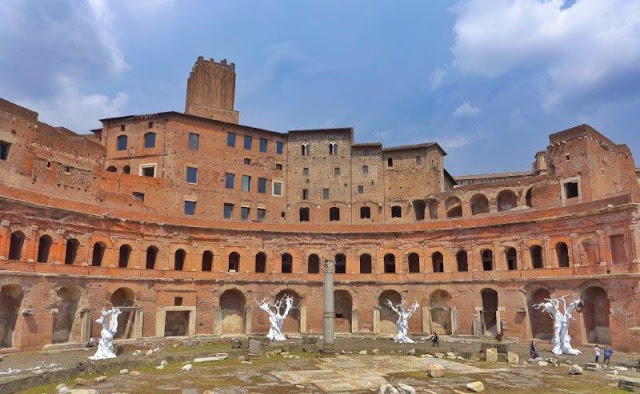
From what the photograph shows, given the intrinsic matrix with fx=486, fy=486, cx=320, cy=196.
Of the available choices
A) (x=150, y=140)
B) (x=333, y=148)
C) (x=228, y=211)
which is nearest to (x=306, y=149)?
(x=333, y=148)

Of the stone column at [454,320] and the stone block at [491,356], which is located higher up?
the stone column at [454,320]

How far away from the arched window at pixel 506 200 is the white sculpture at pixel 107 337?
3514 centimetres

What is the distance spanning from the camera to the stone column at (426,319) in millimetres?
39375

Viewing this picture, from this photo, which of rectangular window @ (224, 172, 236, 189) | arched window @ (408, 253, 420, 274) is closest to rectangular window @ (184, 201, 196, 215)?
rectangular window @ (224, 172, 236, 189)

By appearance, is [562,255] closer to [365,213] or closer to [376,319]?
[376,319]

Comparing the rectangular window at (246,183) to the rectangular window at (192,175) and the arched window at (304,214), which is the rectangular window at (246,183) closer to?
the rectangular window at (192,175)

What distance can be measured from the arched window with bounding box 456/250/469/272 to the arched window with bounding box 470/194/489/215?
7.72 metres

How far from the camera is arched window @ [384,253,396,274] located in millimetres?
43469

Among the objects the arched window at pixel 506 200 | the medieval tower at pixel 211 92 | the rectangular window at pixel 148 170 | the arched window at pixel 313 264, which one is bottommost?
the arched window at pixel 313 264

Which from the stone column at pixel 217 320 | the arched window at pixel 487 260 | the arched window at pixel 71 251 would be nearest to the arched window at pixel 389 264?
the arched window at pixel 487 260

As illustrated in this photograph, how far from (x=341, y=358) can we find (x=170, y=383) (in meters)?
10.5

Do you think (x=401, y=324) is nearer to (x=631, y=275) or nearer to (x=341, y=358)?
(x=341, y=358)

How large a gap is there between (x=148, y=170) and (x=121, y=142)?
4.02 m

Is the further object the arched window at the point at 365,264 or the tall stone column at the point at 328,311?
the arched window at the point at 365,264
